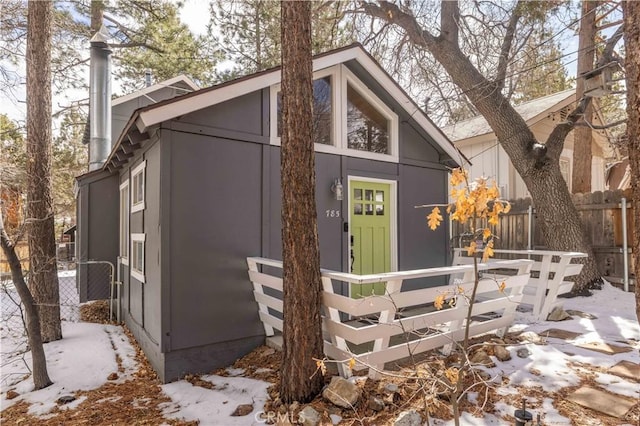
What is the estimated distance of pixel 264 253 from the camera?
4.55 meters

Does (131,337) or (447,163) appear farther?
(447,163)

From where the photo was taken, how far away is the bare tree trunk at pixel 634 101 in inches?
61.4

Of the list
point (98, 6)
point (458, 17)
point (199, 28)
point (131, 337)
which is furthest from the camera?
point (199, 28)

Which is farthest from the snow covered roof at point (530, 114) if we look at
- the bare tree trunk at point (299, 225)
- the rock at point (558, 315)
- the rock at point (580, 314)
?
the bare tree trunk at point (299, 225)

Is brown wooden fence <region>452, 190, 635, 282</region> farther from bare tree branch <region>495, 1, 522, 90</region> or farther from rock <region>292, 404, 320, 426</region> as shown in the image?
rock <region>292, 404, 320, 426</region>

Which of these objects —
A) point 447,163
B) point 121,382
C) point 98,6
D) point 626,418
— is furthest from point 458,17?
point 98,6

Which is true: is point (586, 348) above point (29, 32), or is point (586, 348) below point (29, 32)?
below

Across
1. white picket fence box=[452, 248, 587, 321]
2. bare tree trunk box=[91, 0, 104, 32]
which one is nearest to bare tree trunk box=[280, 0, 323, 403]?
white picket fence box=[452, 248, 587, 321]

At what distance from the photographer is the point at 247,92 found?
4.40 metres

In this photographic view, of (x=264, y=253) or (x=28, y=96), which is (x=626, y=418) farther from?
(x=28, y=96)

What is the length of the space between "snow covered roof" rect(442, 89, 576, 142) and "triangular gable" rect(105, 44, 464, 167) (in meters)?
4.78

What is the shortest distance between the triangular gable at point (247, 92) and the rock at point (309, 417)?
3100 millimetres

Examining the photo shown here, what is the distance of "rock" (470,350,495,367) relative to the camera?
11.7ft

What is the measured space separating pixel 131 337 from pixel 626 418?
19.3 ft
